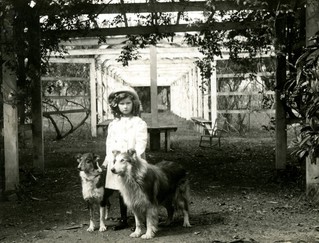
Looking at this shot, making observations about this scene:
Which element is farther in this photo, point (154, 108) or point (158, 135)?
point (154, 108)

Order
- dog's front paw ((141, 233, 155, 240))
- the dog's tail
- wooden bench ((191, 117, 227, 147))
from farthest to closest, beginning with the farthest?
wooden bench ((191, 117, 227, 147)) < the dog's tail < dog's front paw ((141, 233, 155, 240))

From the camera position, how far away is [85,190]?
20.0 ft

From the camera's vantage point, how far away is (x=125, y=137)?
6.32m

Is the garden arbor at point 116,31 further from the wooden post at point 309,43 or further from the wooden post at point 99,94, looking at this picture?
the wooden post at point 99,94

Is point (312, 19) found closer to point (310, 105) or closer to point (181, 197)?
point (310, 105)

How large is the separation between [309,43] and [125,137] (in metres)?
3.30

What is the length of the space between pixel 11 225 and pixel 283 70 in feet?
19.6

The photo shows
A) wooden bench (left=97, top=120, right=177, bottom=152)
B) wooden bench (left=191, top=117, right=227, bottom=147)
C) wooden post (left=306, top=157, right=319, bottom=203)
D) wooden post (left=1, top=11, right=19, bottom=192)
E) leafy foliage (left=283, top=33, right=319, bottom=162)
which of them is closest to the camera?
leafy foliage (left=283, top=33, right=319, bottom=162)

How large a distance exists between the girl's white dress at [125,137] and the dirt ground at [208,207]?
0.72 meters

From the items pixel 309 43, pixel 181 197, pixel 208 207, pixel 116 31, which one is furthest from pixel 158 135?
pixel 181 197

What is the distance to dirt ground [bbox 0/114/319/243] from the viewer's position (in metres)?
6.09

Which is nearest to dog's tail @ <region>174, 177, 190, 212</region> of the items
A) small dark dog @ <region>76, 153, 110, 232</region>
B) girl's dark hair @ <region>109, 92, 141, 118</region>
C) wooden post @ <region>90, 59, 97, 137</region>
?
small dark dog @ <region>76, 153, 110, 232</region>

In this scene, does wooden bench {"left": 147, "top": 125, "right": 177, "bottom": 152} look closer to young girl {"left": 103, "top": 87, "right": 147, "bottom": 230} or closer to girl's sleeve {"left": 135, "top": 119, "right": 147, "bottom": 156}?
young girl {"left": 103, "top": 87, "right": 147, "bottom": 230}

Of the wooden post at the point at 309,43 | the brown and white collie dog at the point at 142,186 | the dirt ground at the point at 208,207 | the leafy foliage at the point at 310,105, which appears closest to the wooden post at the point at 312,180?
the wooden post at the point at 309,43
